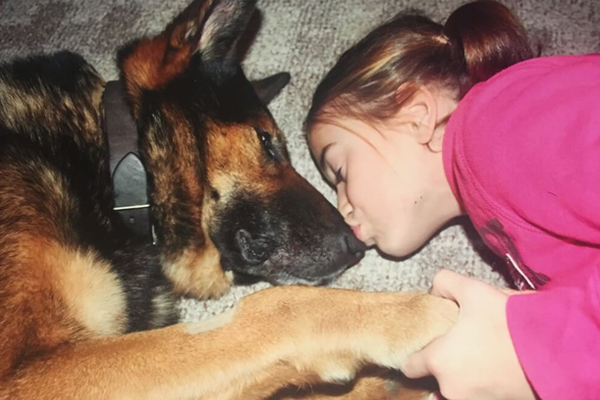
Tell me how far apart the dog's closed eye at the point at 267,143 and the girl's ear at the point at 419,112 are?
0.37 metres

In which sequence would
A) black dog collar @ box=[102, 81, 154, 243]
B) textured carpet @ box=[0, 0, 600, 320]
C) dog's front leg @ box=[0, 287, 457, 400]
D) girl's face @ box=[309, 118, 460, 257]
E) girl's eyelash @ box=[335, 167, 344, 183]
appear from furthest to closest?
textured carpet @ box=[0, 0, 600, 320], girl's eyelash @ box=[335, 167, 344, 183], girl's face @ box=[309, 118, 460, 257], black dog collar @ box=[102, 81, 154, 243], dog's front leg @ box=[0, 287, 457, 400]

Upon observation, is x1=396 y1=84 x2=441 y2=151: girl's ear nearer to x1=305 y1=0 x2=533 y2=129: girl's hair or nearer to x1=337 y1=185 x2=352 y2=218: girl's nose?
x1=305 y1=0 x2=533 y2=129: girl's hair

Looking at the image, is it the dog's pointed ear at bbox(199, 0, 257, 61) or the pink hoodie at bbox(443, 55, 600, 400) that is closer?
the pink hoodie at bbox(443, 55, 600, 400)

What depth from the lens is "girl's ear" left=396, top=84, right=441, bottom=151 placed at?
5.65 feet

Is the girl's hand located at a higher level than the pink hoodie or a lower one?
lower

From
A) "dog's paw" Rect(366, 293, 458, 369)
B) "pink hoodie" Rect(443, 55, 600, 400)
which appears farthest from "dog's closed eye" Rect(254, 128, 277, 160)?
"dog's paw" Rect(366, 293, 458, 369)

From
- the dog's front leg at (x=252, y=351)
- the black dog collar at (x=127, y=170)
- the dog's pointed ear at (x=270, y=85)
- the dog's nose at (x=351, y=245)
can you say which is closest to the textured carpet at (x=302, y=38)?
the dog's pointed ear at (x=270, y=85)

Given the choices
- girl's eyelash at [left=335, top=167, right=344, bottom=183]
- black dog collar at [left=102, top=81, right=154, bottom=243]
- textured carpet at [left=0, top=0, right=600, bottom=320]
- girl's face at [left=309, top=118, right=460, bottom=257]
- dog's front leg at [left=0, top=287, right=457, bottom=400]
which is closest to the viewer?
dog's front leg at [left=0, top=287, right=457, bottom=400]

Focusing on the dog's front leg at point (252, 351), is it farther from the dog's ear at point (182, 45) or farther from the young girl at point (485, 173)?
the dog's ear at point (182, 45)

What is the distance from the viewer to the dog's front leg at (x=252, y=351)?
4.09 feet

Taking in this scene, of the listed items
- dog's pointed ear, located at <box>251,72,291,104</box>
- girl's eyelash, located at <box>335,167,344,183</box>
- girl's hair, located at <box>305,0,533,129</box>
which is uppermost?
girl's hair, located at <box>305,0,533,129</box>

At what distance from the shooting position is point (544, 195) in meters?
1.44

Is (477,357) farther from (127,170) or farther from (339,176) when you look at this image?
(127,170)

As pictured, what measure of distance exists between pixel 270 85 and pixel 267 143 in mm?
369
